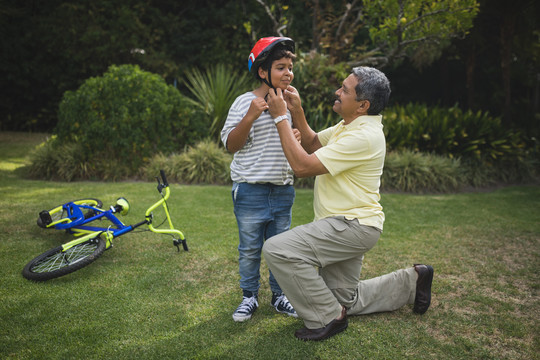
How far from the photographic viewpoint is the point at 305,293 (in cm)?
259

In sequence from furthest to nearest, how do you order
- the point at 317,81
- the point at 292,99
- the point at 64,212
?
the point at 317,81, the point at 64,212, the point at 292,99

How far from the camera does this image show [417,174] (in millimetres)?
7664

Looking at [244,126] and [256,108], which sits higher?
[256,108]

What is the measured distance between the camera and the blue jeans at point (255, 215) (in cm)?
285

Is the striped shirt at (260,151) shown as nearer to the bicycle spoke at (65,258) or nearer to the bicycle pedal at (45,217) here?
the bicycle spoke at (65,258)

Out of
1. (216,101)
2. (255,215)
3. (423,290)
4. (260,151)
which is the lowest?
Result: (423,290)

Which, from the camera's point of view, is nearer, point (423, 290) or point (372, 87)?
point (372, 87)

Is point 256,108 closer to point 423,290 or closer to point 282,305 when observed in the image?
point 282,305

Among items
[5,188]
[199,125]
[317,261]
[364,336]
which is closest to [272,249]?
[317,261]

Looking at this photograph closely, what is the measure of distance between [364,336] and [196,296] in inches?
52.6

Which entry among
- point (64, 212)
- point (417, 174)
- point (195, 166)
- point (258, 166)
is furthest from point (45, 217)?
point (417, 174)

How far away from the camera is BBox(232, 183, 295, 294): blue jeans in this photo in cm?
285

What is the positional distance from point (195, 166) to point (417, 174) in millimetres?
4131

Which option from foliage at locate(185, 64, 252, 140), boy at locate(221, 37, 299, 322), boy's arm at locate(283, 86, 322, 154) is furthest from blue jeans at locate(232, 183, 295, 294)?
foliage at locate(185, 64, 252, 140)
